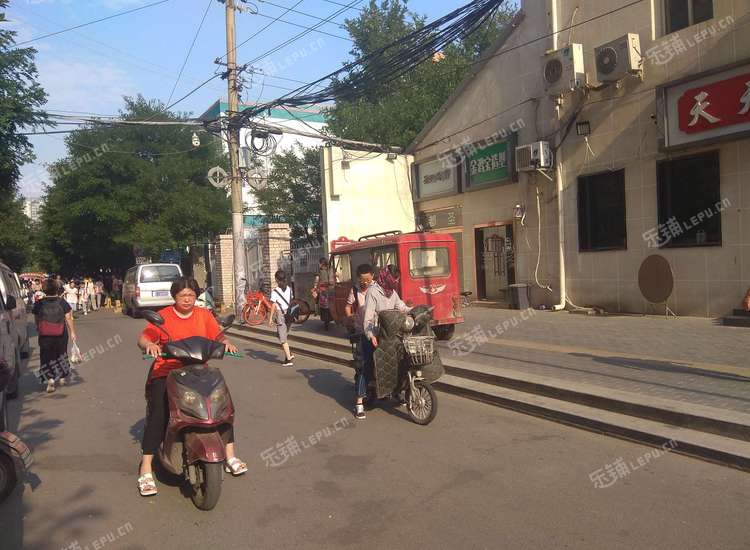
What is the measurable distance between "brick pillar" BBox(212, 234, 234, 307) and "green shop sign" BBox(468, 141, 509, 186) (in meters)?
10.7

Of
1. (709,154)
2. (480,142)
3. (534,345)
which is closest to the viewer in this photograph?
(534,345)

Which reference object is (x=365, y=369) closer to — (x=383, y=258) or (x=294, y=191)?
(x=383, y=258)

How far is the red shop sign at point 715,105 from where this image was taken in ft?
35.4

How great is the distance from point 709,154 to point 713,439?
813 centimetres

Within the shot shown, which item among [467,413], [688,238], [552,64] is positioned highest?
[552,64]

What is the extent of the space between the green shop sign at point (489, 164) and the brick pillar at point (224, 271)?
10747mm

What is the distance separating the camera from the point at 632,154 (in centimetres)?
1298

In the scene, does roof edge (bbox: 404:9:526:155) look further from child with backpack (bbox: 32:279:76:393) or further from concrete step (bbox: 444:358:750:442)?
child with backpack (bbox: 32:279:76:393)

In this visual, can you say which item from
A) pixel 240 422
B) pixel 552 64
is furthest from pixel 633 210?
pixel 240 422

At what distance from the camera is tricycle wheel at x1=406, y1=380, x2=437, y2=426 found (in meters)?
6.41

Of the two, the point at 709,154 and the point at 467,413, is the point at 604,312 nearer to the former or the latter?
the point at 709,154

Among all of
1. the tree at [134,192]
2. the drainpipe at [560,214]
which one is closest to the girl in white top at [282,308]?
the drainpipe at [560,214]

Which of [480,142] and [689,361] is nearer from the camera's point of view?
[689,361]

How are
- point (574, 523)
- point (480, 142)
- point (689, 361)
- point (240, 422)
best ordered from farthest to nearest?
1. point (480, 142)
2. point (689, 361)
3. point (240, 422)
4. point (574, 523)
